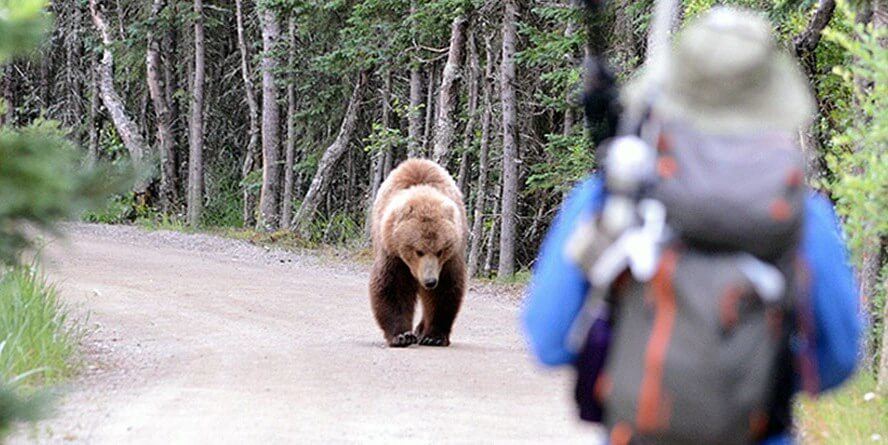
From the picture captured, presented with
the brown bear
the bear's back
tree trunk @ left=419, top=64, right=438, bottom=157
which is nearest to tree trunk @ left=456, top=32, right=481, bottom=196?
tree trunk @ left=419, top=64, right=438, bottom=157

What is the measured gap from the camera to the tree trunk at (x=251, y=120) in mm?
31031

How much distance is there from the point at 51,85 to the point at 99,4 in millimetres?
7454

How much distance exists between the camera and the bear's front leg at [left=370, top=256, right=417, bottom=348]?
1237cm

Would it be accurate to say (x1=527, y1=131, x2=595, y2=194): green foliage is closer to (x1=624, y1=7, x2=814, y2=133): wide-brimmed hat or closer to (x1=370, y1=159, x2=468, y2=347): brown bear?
(x1=370, y1=159, x2=468, y2=347): brown bear

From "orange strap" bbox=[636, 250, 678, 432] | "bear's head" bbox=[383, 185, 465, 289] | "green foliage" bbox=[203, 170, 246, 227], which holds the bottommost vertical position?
"green foliage" bbox=[203, 170, 246, 227]

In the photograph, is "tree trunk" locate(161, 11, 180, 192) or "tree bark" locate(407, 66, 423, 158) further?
"tree trunk" locate(161, 11, 180, 192)

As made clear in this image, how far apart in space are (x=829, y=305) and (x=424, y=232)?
870 centimetres

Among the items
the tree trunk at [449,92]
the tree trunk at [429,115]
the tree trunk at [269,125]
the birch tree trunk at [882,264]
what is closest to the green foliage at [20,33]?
the birch tree trunk at [882,264]

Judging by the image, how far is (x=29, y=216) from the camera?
378 centimetres

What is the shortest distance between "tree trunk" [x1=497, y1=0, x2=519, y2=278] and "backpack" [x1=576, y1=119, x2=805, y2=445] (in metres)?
17.7

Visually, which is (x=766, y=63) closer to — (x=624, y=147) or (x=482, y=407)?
(x=624, y=147)

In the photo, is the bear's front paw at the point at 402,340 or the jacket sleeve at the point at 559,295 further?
the bear's front paw at the point at 402,340

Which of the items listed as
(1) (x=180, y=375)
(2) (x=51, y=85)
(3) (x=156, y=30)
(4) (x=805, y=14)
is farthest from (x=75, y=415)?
(2) (x=51, y=85)

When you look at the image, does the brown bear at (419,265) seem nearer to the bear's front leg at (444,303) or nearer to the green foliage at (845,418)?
the bear's front leg at (444,303)
